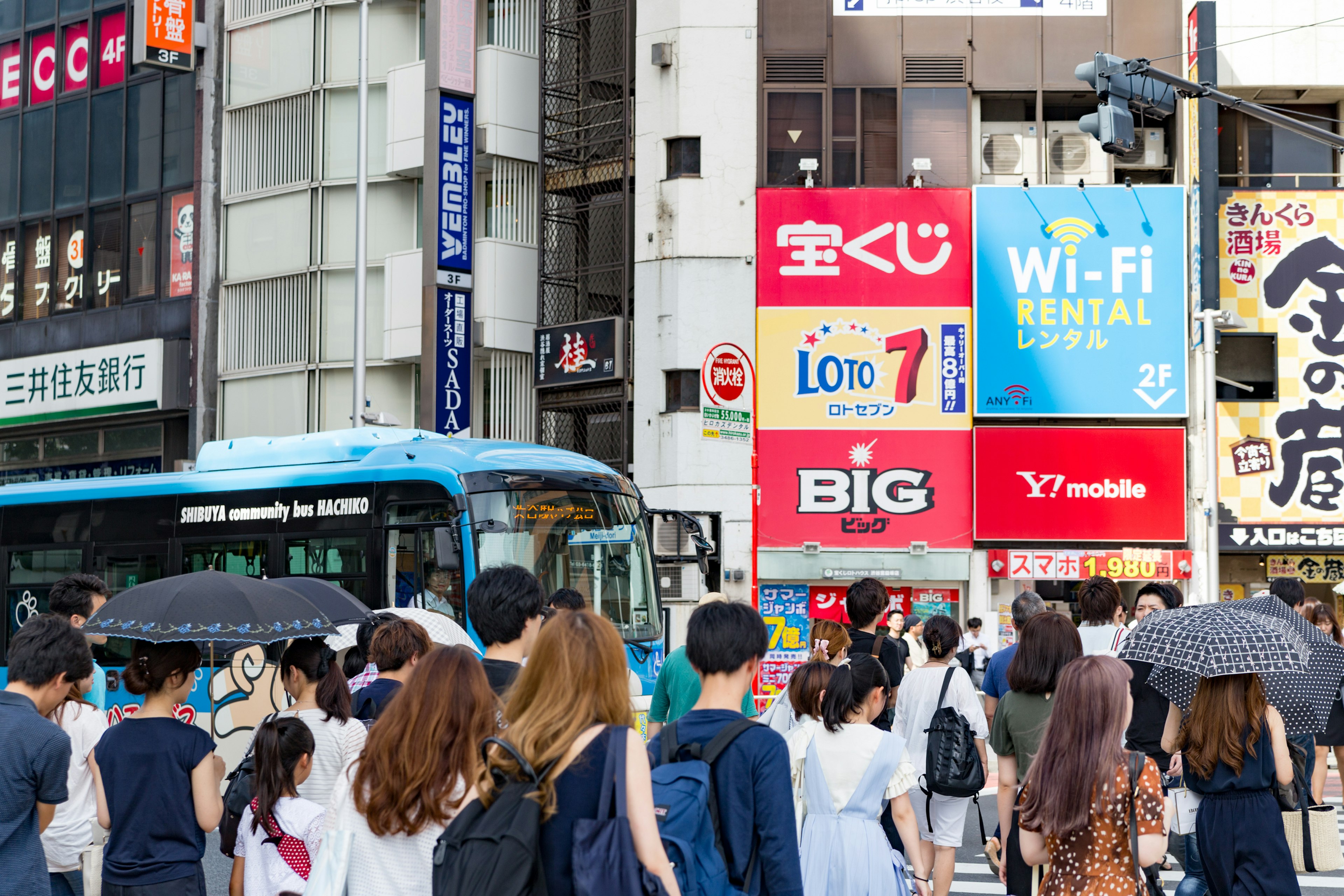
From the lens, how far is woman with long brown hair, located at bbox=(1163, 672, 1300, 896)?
6188mm

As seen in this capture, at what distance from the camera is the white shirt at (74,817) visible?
606 centimetres

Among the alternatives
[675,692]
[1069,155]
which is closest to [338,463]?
[675,692]

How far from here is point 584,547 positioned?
15.1m

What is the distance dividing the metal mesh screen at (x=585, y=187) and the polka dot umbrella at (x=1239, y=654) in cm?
2212

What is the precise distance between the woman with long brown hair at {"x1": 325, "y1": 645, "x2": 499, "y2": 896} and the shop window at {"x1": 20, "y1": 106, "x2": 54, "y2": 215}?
34.2 meters

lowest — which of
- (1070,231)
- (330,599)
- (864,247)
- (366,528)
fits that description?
(330,599)

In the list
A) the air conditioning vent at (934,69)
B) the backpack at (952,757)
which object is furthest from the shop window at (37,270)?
the backpack at (952,757)

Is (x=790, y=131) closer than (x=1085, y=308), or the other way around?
(x=1085, y=308)

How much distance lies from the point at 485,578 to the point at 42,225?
3342 cm

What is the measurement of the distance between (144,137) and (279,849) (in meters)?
30.9

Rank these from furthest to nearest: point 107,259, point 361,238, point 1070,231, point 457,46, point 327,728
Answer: point 107,259 → point 457,46 → point 1070,231 → point 361,238 → point 327,728

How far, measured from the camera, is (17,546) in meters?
17.8

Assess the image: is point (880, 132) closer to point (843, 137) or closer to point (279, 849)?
point (843, 137)

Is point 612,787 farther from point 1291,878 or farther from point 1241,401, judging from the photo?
point 1241,401
